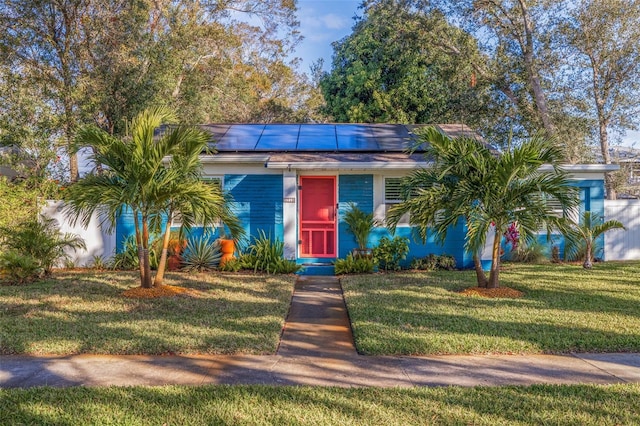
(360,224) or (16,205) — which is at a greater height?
(16,205)

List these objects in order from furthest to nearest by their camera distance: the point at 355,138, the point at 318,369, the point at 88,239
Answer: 1. the point at 355,138
2. the point at 88,239
3. the point at 318,369

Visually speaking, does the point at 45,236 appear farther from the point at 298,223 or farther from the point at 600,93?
the point at 600,93

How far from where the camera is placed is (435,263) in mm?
10688

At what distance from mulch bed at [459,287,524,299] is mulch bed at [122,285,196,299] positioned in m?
4.59

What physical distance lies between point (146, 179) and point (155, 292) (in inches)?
72.5

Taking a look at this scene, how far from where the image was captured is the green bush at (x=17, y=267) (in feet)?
27.8

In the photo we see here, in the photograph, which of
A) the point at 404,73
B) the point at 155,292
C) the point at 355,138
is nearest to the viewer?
the point at 155,292

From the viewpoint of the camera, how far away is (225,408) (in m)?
3.32

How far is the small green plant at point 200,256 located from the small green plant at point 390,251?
3716 mm

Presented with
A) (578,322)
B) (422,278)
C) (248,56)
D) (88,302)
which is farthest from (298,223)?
(248,56)

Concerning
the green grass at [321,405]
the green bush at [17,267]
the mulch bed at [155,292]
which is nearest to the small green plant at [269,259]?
the mulch bed at [155,292]

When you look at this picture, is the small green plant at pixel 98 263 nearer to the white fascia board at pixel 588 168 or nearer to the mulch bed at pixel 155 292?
the mulch bed at pixel 155 292

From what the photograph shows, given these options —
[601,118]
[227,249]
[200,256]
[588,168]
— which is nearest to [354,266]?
[227,249]

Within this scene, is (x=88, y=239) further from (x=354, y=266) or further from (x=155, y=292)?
(x=354, y=266)
